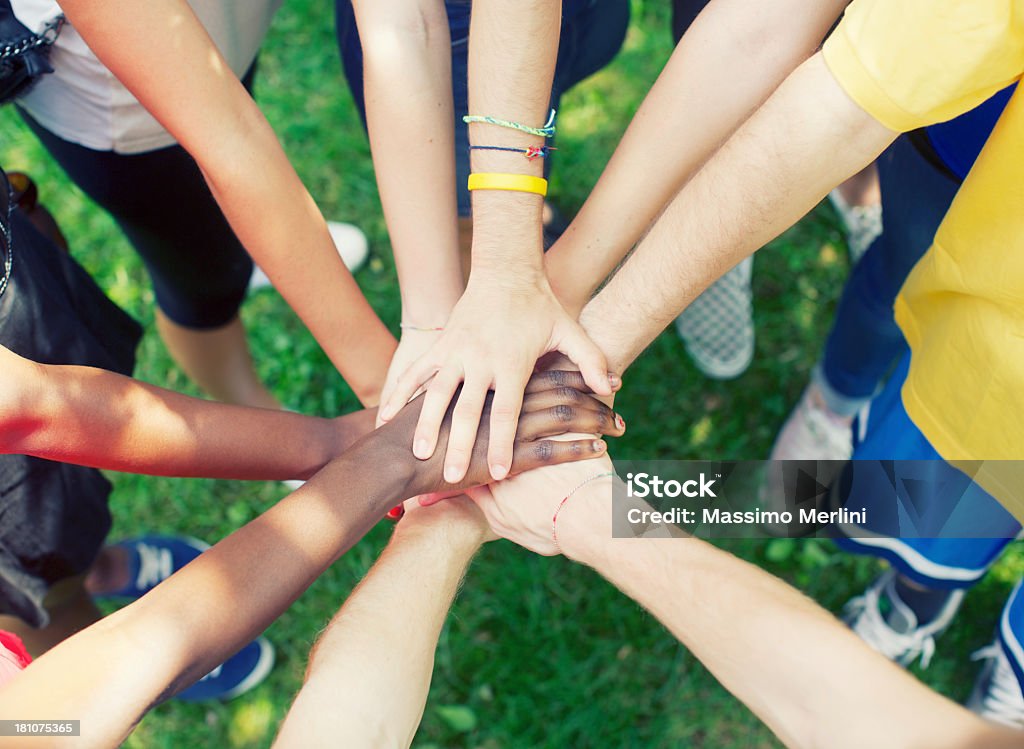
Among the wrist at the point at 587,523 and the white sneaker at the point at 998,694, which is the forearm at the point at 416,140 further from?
the white sneaker at the point at 998,694

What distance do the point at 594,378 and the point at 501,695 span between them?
→ 1068 mm

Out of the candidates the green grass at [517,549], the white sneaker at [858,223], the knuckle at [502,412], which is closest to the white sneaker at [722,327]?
the green grass at [517,549]

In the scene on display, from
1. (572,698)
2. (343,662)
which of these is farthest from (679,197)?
(572,698)

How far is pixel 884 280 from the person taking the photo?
1.98 meters

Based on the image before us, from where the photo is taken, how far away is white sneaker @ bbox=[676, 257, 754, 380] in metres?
2.58

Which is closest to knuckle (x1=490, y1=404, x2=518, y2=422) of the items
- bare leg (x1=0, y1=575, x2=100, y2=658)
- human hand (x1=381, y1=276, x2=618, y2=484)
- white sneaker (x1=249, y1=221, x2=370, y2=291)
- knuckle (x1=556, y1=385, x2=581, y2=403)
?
human hand (x1=381, y1=276, x2=618, y2=484)

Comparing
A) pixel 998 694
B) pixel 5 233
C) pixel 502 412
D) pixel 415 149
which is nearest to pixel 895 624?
pixel 998 694

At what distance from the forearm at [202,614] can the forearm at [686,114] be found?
594 mm

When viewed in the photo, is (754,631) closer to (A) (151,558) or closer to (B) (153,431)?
(B) (153,431)

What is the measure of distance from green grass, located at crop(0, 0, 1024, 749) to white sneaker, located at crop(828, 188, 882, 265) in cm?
6

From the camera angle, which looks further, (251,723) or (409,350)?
(251,723)

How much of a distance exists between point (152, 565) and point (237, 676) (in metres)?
0.37

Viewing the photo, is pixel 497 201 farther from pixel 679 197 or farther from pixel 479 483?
pixel 479 483

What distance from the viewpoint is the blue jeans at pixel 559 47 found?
5.92ft
